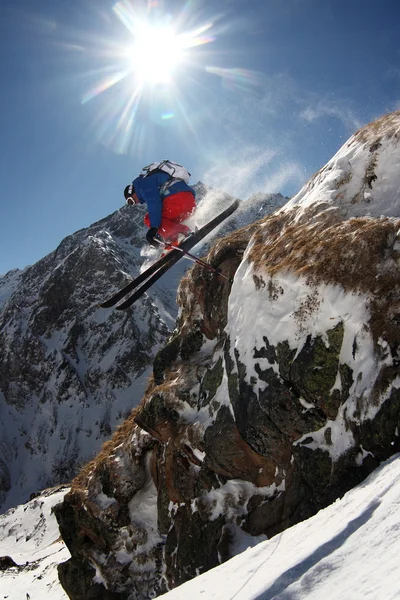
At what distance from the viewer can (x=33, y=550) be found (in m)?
47.4

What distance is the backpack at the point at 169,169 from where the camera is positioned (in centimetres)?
Result: 1244

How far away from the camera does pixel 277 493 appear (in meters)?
8.51

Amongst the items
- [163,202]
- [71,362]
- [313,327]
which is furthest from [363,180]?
[71,362]

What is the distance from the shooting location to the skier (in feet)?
40.8

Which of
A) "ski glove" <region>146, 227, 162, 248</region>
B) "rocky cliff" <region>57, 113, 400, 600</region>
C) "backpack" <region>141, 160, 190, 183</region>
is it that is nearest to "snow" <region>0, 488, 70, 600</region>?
"rocky cliff" <region>57, 113, 400, 600</region>

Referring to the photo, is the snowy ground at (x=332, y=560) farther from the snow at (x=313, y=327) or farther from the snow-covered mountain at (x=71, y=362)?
the snow-covered mountain at (x=71, y=362)

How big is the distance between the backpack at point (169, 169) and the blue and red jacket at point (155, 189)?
10 centimetres

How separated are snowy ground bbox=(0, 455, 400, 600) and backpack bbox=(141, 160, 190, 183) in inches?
387

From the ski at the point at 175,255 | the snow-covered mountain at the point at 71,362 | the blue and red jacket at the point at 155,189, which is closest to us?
the blue and red jacket at the point at 155,189

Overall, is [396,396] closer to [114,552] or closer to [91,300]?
[114,552]

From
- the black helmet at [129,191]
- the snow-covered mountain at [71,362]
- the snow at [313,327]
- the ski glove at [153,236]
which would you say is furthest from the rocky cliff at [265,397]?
the snow-covered mountain at [71,362]

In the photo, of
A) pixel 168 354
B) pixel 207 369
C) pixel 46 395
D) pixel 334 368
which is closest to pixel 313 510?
pixel 334 368

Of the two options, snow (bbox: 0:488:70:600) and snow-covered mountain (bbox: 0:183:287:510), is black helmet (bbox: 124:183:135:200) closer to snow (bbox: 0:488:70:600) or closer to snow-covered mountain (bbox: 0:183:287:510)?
snow (bbox: 0:488:70:600)

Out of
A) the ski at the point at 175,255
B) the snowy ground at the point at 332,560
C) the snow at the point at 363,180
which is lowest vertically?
the snowy ground at the point at 332,560
